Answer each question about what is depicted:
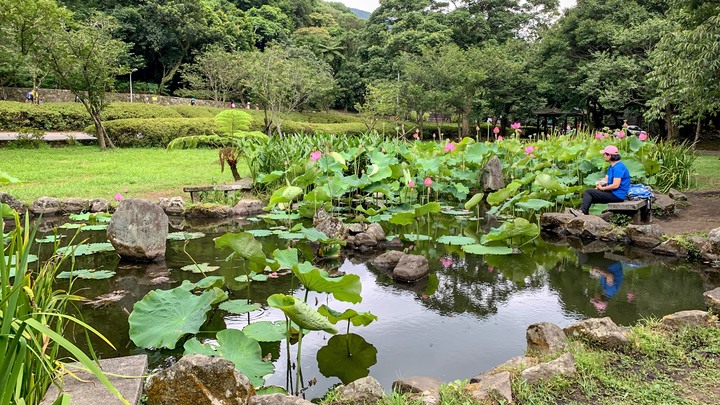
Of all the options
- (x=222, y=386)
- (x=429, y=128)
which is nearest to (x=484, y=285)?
(x=222, y=386)

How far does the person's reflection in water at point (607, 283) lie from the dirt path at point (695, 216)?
5.41 ft

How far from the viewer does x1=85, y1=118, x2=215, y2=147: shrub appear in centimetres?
1581

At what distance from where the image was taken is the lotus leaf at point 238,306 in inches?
129

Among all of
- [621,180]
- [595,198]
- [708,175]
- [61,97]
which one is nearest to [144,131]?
[61,97]

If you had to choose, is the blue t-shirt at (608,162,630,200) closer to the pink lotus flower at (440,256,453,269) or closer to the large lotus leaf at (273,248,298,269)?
the pink lotus flower at (440,256,453,269)

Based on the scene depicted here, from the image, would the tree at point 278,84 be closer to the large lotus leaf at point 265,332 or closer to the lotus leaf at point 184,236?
the lotus leaf at point 184,236

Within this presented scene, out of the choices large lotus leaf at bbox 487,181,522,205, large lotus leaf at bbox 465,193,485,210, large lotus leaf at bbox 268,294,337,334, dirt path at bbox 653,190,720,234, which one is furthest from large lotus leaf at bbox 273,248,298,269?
dirt path at bbox 653,190,720,234

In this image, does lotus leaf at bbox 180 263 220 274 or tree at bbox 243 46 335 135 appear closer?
lotus leaf at bbox 180 263 220 274

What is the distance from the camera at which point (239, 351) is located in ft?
8.29

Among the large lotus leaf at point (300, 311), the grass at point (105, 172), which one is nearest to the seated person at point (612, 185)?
the large lotus leaf at point (300, 311)

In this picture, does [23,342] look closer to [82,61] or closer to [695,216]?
[695,216]

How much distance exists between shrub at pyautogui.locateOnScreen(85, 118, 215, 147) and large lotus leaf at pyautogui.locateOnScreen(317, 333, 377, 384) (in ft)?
45.1

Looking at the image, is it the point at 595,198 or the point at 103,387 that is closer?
the point at 103,387

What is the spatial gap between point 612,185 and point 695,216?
1555mm
